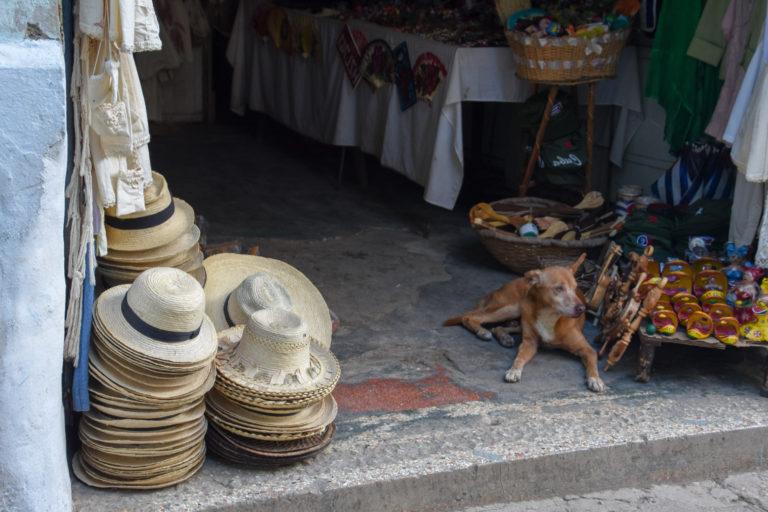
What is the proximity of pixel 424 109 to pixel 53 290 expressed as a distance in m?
3.92

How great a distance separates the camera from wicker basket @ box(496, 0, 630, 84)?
590cm

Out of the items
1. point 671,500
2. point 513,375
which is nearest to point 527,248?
point 513,375

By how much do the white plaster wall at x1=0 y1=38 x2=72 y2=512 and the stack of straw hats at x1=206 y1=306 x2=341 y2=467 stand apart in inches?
26.3

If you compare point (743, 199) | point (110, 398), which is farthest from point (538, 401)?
point (110, 398)

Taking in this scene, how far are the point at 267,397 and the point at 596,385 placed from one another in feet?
5.54

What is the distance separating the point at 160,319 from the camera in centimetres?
353

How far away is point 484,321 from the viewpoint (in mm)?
5246

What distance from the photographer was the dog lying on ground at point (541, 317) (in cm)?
474

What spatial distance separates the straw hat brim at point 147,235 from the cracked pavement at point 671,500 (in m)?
1.65

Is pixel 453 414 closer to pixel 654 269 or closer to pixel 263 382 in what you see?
pixel 263 382

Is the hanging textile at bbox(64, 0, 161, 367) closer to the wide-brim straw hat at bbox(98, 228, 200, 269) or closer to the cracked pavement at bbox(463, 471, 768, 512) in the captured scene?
the wide-brim straw hat at bbox(98, 228, 200, 269)

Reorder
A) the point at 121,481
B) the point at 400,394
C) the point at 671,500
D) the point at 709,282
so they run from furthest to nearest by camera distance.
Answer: the point at 709,282 < the point at 400,394 < the point at 671,500 < the point at 121,481

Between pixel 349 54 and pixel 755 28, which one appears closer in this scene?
pixel 755 28

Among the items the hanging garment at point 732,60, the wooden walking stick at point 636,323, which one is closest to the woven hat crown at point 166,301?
the wooden walking stick at point 636,323
